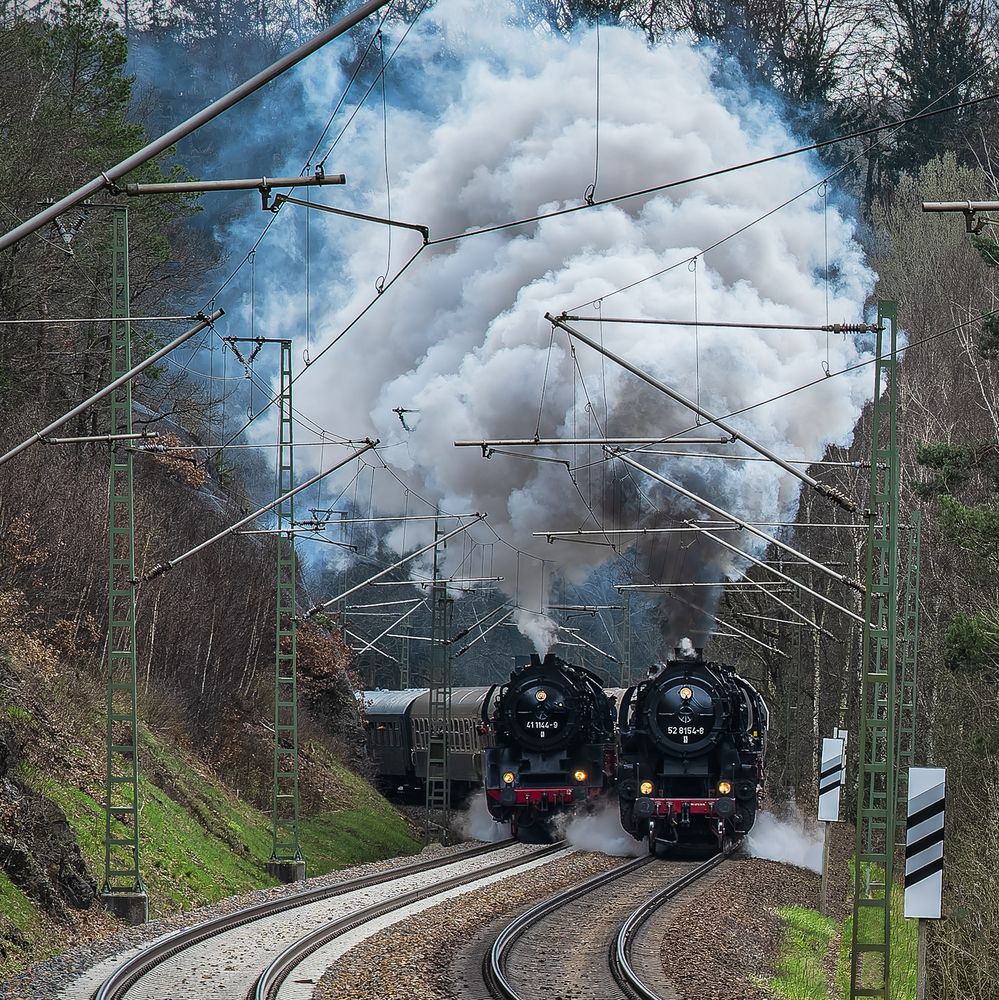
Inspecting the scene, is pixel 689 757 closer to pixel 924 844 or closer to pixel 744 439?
pixel 744 439

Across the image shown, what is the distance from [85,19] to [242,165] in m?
39.5

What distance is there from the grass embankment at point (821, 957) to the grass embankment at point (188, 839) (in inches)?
316

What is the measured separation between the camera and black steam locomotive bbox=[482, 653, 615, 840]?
106ft

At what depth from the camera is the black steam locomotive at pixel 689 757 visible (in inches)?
1162

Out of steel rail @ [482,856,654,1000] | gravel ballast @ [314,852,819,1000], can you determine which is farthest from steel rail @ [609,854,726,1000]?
steel rail @ [482,856,654,1000]

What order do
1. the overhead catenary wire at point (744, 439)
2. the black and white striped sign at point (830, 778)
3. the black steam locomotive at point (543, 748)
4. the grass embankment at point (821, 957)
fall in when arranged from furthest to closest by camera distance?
the black steam locomotive at point (543, 748) → the black and white striped sign at point (830, 778) → the grass embankment at point (821, 957) → the overhead catenary wire at point (744, 439)

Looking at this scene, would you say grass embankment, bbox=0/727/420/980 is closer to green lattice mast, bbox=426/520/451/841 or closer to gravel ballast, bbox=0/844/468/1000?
gravel ballast, bbox=0/844/468/1000

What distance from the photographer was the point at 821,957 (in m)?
19.8

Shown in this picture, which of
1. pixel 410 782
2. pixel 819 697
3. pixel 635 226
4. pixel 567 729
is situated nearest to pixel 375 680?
pixel 410 782

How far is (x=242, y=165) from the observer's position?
262 ft

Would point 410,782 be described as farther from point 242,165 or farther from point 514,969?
point 242,165

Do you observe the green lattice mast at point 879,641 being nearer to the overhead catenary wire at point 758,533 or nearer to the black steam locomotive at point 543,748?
the overhead catenary wire at point 758,533

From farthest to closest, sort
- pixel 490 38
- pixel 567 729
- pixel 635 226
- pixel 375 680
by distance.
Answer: pixel 375 680 → pixel 490 38 → pixel 635 226 → pixel 567 729

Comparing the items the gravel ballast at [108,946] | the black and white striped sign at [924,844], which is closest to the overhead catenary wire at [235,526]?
the gravel ballast at [108,946]
